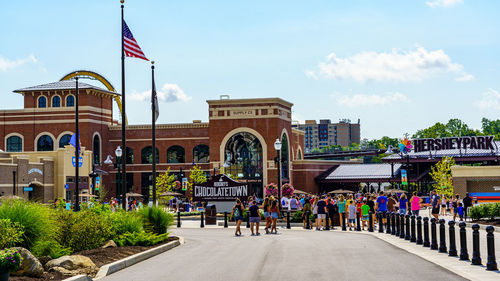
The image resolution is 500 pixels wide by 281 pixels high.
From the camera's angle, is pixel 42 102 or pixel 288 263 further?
pixel 42 102

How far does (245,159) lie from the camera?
70.4 meters

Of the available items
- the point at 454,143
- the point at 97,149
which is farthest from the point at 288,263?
the point at 97,149

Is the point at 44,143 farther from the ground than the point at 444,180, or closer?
farther from the ground

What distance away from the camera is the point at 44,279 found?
13.5 m

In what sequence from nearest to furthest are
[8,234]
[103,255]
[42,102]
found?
[8,234]
[103,255]
[42,102]

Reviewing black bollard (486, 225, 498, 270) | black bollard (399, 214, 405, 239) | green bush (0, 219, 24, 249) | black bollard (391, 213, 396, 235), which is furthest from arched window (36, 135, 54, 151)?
black bollard (486, 225, 498, 270)

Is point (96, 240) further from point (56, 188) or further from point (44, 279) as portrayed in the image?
point (56, 188)

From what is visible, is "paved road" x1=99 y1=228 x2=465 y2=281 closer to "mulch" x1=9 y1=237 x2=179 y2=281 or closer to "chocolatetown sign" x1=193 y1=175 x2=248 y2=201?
"mulch" x1=9 y1=237 x2=179 y2=281

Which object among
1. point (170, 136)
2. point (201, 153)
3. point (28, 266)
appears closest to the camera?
point (28, 266)

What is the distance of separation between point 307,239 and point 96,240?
8.87 metres

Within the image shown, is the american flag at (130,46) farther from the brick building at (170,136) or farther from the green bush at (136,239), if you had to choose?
the brick building at (170,136)

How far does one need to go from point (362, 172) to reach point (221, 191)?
41589 millimetres

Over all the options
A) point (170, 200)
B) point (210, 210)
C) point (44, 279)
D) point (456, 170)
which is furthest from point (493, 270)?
point (170, 200)

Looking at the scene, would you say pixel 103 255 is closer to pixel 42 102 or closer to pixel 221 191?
pixel 221 191
